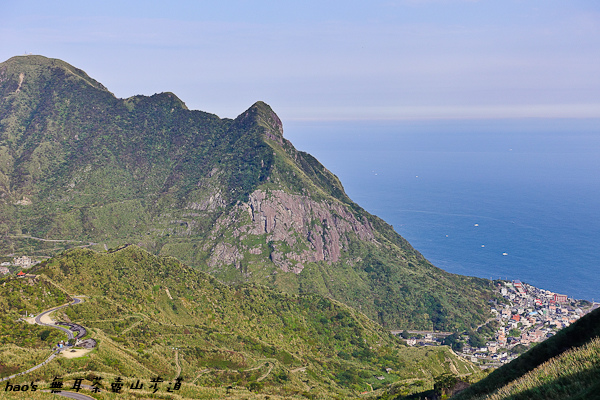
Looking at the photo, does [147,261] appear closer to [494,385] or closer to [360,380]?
[360,380]

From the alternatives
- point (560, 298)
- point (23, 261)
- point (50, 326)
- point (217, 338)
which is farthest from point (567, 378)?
point (23, 261)

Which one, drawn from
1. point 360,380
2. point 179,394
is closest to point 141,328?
point 179,394

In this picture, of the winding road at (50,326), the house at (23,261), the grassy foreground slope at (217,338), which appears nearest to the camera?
the winding road at (50,326)

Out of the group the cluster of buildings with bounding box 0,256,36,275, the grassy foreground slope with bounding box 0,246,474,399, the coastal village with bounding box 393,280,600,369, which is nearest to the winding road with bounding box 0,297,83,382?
the grassy foreground slope with bounding box 0,246,474,399

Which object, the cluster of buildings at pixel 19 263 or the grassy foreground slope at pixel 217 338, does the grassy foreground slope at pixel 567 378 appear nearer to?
the grassy foreground slope at pixel 217 338

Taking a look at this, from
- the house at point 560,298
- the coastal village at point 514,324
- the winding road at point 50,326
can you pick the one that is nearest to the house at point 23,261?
the winding road at point 50,326

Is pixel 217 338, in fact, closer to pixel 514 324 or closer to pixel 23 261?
pixel 23 261
